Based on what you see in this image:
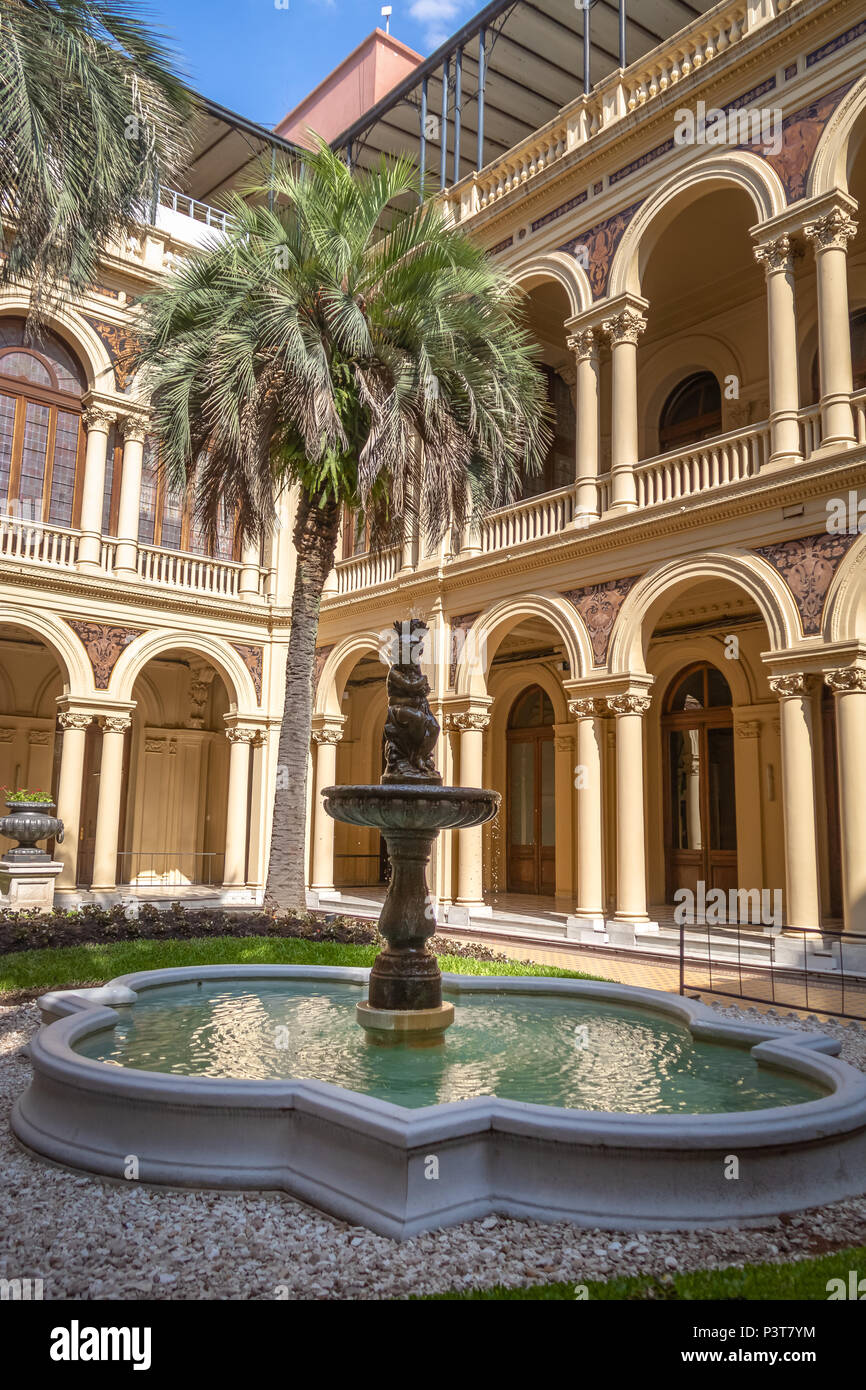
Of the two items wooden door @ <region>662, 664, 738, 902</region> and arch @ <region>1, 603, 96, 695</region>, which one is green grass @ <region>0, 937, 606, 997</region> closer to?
wooden door @ <region>662, 664, 738, 902</region>

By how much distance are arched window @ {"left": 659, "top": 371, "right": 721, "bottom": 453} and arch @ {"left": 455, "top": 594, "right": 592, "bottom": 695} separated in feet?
13.9

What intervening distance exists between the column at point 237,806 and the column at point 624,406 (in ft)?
31.5

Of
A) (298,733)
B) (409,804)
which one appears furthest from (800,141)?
(409,804)

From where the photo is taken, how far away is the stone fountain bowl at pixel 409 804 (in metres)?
6.09

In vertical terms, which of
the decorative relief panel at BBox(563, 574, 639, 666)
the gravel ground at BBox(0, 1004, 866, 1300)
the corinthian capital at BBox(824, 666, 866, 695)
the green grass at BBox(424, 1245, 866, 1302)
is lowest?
the gravel ground at BBox(0, 1004, 866, 1300)

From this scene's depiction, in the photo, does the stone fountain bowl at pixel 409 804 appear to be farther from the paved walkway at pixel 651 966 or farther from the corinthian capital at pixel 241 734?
the corinthian capital at pixel 241 734

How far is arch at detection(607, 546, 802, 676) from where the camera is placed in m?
12.0

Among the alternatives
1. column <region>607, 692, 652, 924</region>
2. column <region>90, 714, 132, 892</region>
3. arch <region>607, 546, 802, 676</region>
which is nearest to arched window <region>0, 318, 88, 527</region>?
column <region>90, 714, 132, 892</region>

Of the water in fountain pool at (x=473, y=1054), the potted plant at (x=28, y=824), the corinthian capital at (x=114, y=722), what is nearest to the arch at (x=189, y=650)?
the corinthian capital at (x=114, y=722)

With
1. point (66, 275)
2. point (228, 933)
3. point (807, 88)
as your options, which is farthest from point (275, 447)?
point (807, 88)

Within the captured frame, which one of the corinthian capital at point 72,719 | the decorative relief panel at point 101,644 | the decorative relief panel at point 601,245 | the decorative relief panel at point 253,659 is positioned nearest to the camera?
the decorative relief panel at point 601,245

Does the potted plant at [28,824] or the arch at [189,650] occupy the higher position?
the arch at [189,650]

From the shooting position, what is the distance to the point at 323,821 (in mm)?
19641

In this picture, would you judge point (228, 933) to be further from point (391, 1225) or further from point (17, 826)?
point (391, 1225)
